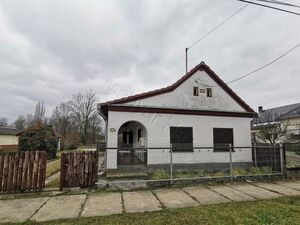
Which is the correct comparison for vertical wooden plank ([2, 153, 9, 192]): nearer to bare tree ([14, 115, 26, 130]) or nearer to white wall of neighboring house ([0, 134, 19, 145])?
white wall of neighboring house ([0, 134, 19, 145])

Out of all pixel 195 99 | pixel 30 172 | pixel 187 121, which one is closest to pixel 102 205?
pixel 30 172

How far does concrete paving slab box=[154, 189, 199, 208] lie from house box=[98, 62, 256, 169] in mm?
2716

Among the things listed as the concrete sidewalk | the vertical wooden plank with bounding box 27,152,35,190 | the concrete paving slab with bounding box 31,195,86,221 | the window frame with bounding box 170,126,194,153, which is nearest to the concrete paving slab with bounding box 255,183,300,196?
the concrete sidewalk

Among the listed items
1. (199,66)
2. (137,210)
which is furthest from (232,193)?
(199,66)

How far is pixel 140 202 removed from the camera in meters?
5.78

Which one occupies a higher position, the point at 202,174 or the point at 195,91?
the point at 195,91

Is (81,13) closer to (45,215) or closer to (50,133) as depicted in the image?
(45,215)

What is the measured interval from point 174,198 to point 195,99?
7.05m

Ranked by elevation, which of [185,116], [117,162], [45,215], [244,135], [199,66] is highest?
[199,66]

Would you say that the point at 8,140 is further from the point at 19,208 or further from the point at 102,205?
the point at 102,205

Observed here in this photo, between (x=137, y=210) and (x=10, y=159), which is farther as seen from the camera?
(x=10, y=159)

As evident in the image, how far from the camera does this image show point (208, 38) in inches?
397

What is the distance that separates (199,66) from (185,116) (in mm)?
3377

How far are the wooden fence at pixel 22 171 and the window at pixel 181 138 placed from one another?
6548 mm
